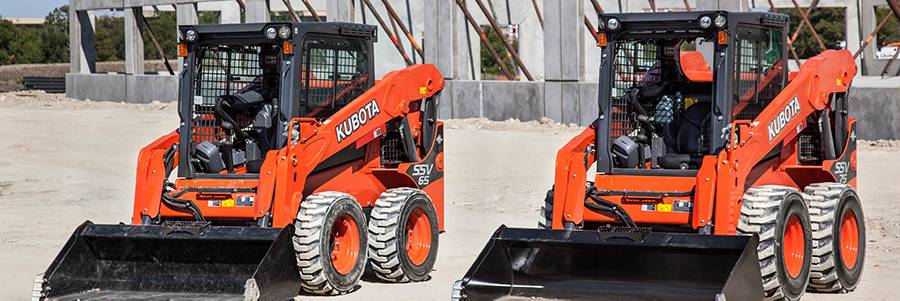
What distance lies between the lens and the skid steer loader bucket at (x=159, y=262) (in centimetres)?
938

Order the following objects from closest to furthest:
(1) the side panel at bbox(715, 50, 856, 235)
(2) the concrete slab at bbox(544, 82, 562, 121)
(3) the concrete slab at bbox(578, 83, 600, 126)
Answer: (1) the side panel at bbox(715, 50, 856, 235), (3) the concrete slab at bbox(578, 83, 600, 126), (2) the concrete slab at bbox(544, 82, 562, 121)

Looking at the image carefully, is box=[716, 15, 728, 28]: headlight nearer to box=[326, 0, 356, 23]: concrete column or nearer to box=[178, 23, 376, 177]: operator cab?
box=[178, 23, 376, 177]: operator cab

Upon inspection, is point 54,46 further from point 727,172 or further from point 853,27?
point 727,172

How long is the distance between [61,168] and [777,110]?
12.9 m

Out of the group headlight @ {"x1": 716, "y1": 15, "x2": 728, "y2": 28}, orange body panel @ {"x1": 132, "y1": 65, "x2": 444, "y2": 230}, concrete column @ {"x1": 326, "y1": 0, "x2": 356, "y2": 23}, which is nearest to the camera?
headlight @ {"x1": 716, "y1": 15, "x2": 728, "y2": 28}

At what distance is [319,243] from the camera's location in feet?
31.4

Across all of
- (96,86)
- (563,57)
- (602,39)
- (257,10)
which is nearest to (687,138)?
(602,39)

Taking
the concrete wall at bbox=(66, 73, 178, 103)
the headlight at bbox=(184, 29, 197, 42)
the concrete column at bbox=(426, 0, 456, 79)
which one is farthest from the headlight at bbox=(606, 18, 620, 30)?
the concrete wall at bbox=(66, 73, 178, 103)

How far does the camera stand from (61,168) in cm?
1981

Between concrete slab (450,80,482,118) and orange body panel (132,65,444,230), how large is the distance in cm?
1432

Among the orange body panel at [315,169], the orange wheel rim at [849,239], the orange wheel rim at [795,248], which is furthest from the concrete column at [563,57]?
the orange wheel rim at [795,248]

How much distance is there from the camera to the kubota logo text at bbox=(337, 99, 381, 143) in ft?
33.6

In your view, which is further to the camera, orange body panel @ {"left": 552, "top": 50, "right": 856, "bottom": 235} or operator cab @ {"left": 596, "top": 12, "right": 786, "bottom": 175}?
operator cab @ {"left": 596, "top": 12, "right": 786, "bottom": 175}

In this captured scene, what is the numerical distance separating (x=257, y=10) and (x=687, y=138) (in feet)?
74.2
